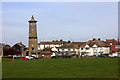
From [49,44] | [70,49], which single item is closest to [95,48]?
[70,49]

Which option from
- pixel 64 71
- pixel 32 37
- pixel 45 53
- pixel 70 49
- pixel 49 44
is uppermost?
pixel 32 37

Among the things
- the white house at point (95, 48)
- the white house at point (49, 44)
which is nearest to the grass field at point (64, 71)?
the white house at point (95, 48)

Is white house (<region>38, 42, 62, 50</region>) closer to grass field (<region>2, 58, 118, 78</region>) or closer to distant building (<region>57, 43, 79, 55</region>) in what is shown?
distant building (<region>57, 43, 79, 55</region>)

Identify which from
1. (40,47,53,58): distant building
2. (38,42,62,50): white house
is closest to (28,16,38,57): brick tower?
(40,47,53,58): distant building

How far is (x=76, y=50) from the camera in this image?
426 ft

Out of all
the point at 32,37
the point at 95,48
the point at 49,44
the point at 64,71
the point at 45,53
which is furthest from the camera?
the point at 49,44

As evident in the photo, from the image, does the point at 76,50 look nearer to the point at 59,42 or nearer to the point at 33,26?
the point at 33,26

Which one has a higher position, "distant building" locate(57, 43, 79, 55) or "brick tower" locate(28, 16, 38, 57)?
"brick tower" locate(28, 16, 38, 57)

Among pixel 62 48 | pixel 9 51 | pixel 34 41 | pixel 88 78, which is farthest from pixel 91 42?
pixel 88 78

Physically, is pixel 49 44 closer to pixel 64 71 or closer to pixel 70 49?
pixel 70 49

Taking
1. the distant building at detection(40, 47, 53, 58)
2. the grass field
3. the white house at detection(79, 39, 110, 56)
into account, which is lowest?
the distant building at detection(40, 47, 53, 58)

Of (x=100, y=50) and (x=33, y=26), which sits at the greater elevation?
(x=33, y=26)

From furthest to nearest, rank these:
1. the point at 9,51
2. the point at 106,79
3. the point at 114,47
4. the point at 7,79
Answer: the point at 114,47
the point at 9,51
the point at 7,79
the point at 106,79

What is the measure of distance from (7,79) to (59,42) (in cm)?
15219
